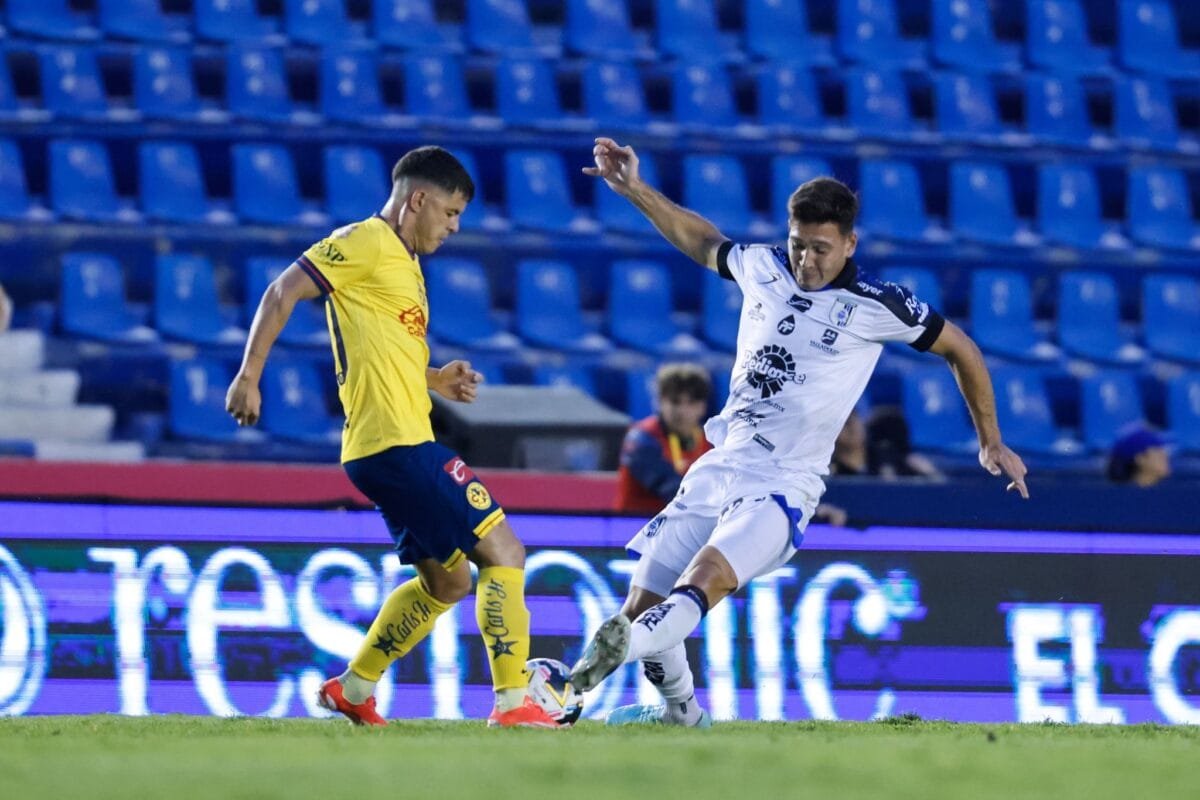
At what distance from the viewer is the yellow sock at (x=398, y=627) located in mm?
6211

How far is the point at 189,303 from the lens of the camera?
40.5 feet

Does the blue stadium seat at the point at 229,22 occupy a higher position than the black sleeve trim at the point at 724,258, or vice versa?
the blue stadium seat at the point at 229,22

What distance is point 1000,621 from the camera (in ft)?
25.5

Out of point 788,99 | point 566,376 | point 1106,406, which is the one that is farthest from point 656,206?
point 788,99

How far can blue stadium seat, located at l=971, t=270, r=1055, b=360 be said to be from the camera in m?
13.3

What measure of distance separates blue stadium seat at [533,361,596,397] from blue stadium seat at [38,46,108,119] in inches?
134

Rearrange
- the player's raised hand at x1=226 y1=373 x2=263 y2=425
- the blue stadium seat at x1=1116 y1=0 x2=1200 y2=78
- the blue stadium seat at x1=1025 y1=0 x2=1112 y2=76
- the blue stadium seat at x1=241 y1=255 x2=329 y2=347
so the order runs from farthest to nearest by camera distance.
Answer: the blue stadium seat at x1=1116 y1=0 x2=1200 y2=78
the blue stadium seat at x1=1025 y1=0 x2=1112 y2=76
the blue stadium seat at x1=241 y1=255 x2=329 y2=347
the player's raised hand at x1=226 y1=373 x2=263 y2=425

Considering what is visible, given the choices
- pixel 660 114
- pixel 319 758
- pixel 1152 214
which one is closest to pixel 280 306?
pixel 319 758

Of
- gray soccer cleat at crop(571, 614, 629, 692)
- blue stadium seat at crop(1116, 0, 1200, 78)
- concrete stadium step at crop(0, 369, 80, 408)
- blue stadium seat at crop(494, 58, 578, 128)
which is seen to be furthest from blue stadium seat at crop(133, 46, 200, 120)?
gray soccer cleat at crop(571, 614, 629, 692)

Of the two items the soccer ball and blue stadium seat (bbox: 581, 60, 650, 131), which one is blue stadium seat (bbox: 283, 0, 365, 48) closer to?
blue stadium seat (bbox: 581, 60, 650, 131)


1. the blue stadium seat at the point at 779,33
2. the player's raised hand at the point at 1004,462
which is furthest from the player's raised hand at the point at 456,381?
the blue stadium seat at the point at 779,33

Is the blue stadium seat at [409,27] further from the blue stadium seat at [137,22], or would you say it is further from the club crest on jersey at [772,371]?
the club crest on jersey at [772,371]

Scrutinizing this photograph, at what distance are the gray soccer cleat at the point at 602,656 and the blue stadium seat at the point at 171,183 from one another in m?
7.79

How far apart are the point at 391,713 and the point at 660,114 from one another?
25.2 ft
